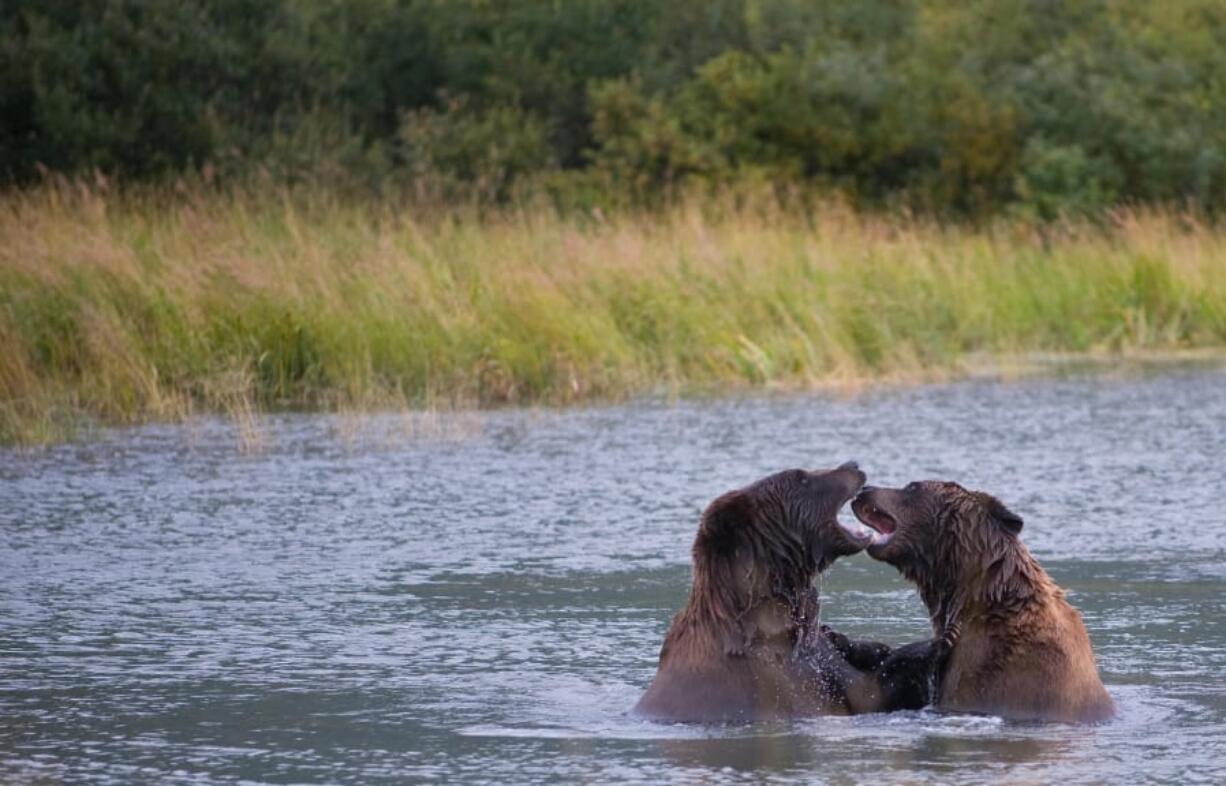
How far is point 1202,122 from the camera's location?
31391 mm

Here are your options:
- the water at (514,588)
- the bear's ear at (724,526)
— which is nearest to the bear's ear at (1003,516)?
the water at (514,588)

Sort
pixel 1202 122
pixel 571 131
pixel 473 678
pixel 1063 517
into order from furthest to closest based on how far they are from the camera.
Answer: pixel 571 131 → pixel 1202 122 → pixel 1063 517 → pixel 473 678

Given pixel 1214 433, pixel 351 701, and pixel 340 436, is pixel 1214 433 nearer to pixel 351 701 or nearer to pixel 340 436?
pixel 340 436

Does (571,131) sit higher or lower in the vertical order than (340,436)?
higher

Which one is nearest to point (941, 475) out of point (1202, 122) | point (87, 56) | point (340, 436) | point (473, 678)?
point (340, 436)

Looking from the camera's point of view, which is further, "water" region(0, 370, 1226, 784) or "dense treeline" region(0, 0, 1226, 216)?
"dense treeline" region(0, 0, 1226, 216)

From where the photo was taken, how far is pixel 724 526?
7207 mm

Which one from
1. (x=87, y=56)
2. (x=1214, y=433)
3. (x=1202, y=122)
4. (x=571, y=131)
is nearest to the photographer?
(x=1214, y=433)

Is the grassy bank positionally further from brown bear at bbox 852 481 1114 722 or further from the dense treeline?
brown bear at bbox 852 481 1114 722

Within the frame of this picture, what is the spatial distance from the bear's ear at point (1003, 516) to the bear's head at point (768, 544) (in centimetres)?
43

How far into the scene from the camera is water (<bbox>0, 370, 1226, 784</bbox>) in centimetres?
689

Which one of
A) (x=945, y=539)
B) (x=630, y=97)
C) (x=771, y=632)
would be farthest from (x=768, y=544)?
(x=630, y=97)

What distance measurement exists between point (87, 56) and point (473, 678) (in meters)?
21.5

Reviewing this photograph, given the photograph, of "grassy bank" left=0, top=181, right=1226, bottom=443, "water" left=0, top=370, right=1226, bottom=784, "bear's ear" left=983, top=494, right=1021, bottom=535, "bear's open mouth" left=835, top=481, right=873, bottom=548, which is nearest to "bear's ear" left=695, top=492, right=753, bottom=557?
"bear's open mouth" left=835, top=481, right=873, bottom=548
